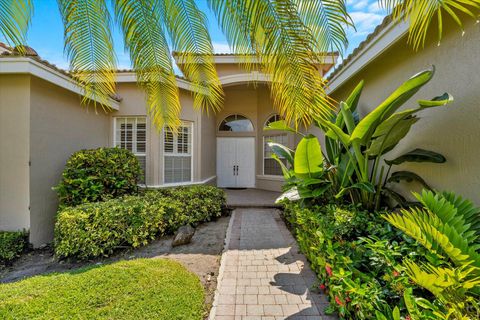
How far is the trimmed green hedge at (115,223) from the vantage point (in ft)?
16.0

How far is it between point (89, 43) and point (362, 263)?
3864 mm

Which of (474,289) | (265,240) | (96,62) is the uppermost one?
(96,62)

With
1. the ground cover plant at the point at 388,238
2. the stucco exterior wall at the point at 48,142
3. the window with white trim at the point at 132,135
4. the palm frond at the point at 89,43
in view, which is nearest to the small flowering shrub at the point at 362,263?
the ground cover plant at the point at 388,238

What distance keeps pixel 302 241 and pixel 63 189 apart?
6028 millimetres

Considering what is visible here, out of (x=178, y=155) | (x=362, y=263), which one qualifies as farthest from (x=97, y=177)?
(x=362, y=263)

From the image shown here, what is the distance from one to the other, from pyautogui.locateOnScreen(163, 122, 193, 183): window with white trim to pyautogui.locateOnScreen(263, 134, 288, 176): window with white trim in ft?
13.4

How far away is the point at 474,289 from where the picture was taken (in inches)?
69.0

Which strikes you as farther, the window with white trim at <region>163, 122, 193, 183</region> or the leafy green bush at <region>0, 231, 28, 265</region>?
the window with white trim at <region>163, 122, 193, 183</region>

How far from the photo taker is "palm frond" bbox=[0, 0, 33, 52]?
1976 mm

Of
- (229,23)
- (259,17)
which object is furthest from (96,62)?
(259,17)

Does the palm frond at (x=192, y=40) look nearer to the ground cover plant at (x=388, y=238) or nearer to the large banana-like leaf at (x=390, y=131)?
the ground cover plant at (x=388, y=238)

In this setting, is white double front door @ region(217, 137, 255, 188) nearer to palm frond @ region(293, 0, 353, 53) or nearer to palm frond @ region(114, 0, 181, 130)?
palm frond @ region(114, 0, 181, 130)

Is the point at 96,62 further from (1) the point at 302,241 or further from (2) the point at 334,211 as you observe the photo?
(1) the point at 302,241

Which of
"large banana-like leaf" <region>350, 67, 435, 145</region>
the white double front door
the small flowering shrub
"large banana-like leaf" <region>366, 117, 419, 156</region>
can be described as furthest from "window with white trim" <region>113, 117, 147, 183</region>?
"large banana-like leaf" <region>366, 117, 419, 156</region>
